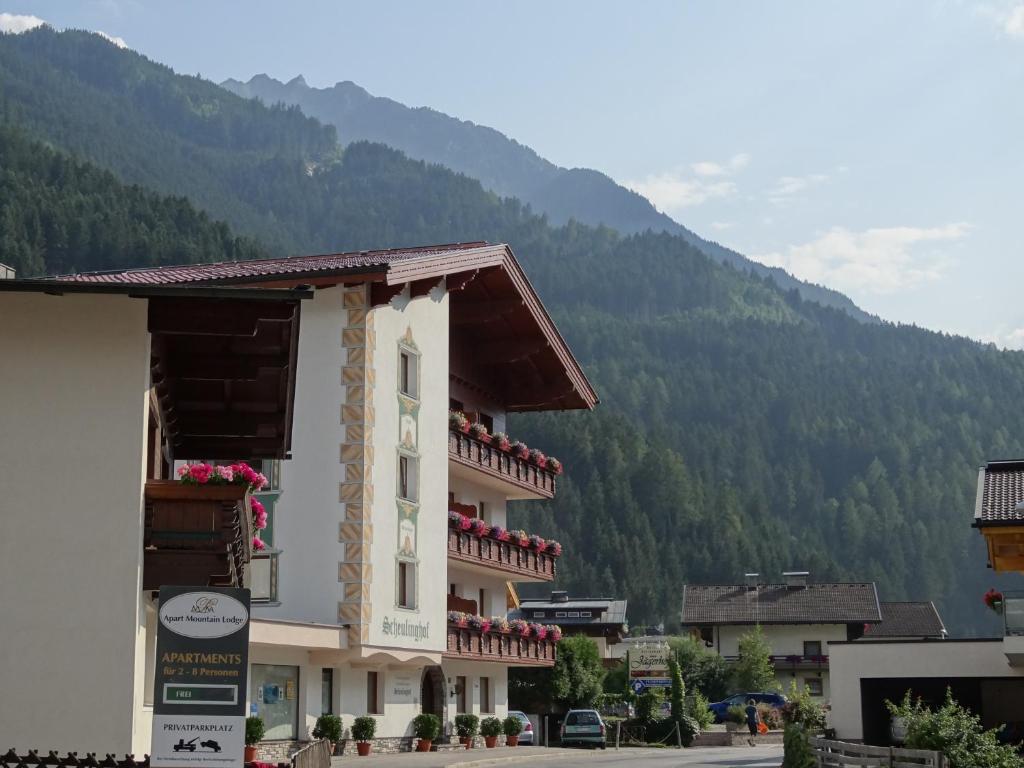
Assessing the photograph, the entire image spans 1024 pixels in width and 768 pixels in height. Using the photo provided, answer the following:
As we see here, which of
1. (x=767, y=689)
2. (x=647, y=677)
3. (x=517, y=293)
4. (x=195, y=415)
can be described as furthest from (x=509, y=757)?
(x=767, y=689)

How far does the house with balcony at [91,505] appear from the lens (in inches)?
566

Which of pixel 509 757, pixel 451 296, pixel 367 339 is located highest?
pixel 451 296

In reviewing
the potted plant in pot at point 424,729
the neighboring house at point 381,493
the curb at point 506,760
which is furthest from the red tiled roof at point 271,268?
the potted plant in pot at point 424,729

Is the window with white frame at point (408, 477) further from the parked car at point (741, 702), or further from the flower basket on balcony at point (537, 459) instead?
the parked car at point (741, 702)

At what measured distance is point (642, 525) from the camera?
164 metres

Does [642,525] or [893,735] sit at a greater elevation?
[642,525]

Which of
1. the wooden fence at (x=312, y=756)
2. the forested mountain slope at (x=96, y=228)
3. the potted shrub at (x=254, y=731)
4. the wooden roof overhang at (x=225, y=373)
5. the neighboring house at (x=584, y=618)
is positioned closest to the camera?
the wooden roof overhang at (x=225, y=373)

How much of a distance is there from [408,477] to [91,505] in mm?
23284

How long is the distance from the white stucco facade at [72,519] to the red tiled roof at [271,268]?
16.9 meters

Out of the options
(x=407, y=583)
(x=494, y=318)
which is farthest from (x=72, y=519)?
(x=494, y=318)

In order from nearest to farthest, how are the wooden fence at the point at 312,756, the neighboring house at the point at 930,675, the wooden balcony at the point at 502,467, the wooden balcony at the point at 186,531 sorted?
the wooden balcony at the point at 186,531, the wooden fence at the point at 312,756, the neighboring house at the point at 930,675, the wooden balcony at the point at 502,467

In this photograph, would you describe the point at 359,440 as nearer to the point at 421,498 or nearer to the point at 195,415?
the point at 421,498

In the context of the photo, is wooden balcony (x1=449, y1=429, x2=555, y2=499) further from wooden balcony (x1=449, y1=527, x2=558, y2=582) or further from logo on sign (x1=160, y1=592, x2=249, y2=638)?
logo on sign (x1=160, y1=592, x2=249, y2=638)

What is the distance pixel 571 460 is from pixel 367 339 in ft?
433
